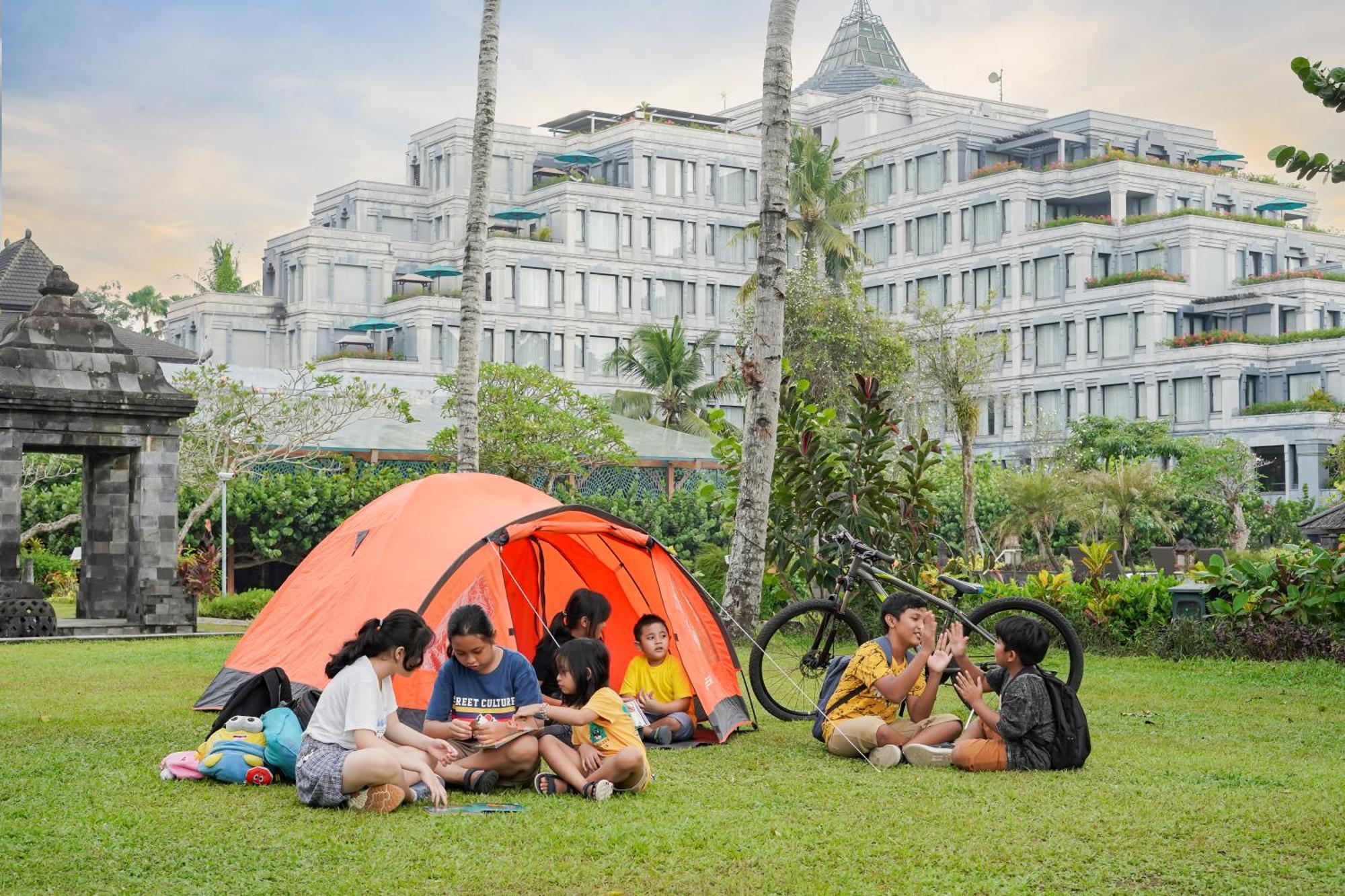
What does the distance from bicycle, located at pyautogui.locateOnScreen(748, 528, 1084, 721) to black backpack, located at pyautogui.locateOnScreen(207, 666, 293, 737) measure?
3.43 metres

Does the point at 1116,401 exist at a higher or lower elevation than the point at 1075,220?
lower

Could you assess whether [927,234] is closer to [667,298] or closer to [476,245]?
[667,298]

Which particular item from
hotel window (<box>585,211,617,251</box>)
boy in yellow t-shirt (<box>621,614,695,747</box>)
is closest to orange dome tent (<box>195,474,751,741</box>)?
boy in yellow t-shirt (<box>621,614,695,747</box>)

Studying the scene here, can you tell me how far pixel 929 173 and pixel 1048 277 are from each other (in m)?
7.81

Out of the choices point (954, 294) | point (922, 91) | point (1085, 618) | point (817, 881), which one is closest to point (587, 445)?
point (1085, 618)

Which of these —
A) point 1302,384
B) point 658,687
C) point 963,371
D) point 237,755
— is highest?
point 1302,384

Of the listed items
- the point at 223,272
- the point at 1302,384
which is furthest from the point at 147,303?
the point at 1302,384

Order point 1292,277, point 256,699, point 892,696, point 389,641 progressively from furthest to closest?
1. point 1292,277
2. point 892,696
3. point 256,699
4. point 389,641

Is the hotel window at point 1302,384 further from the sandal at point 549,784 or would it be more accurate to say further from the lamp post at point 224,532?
the sandal at point 549,784

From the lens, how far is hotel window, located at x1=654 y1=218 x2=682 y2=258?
6350 centimetres

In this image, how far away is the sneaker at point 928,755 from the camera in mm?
8812

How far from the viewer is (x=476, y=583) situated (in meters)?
10.7

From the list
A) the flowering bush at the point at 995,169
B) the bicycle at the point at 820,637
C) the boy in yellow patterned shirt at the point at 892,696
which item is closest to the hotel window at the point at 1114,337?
the flowering bush at the point at 995,169

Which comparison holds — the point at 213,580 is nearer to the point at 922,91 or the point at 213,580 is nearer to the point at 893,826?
the point at 893,826
